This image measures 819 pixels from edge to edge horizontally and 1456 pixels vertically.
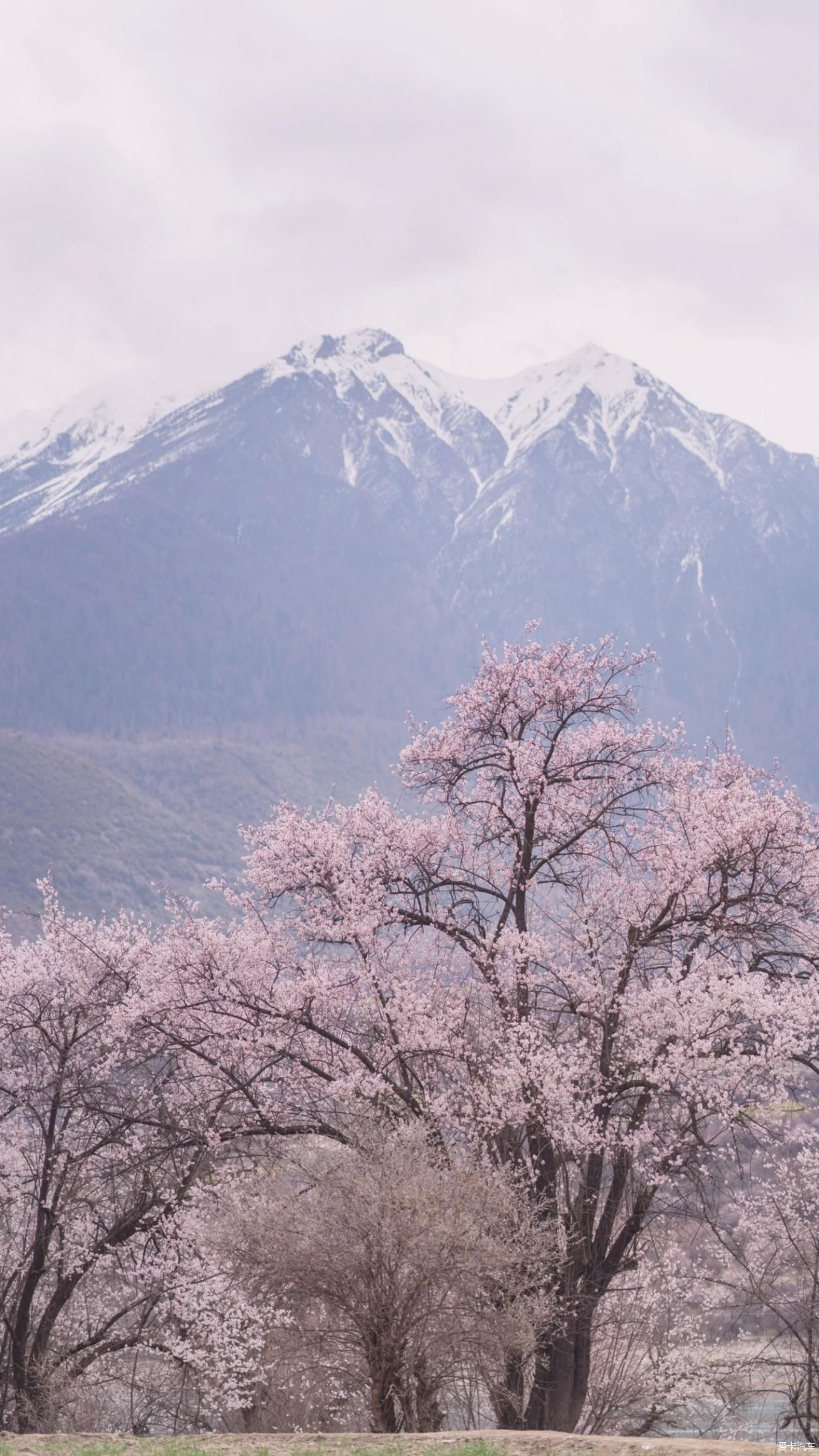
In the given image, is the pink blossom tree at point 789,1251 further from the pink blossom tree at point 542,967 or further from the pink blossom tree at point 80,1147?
the pink blossom tree at point 80,1147

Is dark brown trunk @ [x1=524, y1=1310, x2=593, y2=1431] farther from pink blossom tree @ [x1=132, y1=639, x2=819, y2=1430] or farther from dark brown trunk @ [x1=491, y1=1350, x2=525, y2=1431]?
dark brown trunk @ [x1=491, y1=1350, x2=525, y2=1431]

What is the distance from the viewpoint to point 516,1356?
A: 18.8 metres

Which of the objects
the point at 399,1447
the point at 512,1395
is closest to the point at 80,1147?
the point at 512,1395

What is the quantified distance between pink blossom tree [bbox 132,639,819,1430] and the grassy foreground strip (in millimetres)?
4250

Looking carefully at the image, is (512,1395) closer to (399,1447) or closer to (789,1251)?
(399,1447)

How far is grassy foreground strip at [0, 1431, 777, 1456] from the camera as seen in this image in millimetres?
14461

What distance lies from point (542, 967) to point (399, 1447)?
9.64m

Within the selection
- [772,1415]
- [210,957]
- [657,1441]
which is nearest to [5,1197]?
[210,957]

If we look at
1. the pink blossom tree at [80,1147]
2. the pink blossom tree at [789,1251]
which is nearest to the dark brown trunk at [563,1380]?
the pink blossom tree at [789,1251]

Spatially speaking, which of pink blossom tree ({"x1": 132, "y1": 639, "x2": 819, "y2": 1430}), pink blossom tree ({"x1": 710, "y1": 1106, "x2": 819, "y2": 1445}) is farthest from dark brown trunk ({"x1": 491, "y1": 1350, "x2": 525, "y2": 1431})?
pink blossom tree ({"x1": 710, "y1": 1106, "x2": 819, "y2": 1445})

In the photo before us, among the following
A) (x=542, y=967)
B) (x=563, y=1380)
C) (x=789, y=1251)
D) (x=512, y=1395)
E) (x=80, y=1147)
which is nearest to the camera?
(x=512, y=1395)

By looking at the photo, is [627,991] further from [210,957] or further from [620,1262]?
[210,957]

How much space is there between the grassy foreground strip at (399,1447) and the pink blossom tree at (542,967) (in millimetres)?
4250

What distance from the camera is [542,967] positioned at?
23703 millimetres
